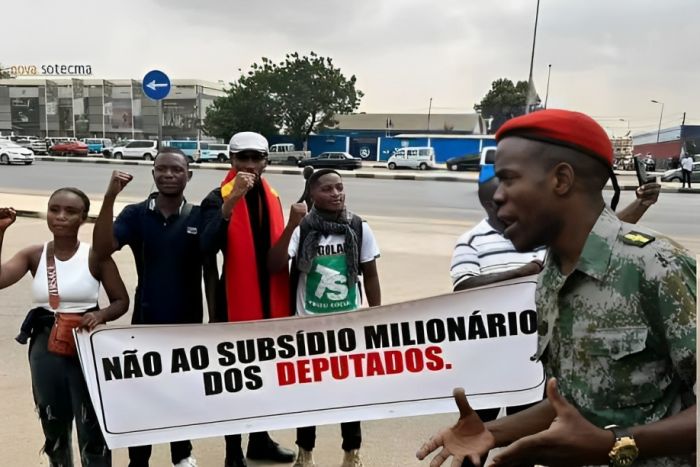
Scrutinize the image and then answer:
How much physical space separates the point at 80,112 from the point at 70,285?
2267 inches

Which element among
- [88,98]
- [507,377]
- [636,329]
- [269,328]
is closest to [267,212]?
[269,328]

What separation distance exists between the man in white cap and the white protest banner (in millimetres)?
283

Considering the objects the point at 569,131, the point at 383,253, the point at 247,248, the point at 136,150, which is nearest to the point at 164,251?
the point at 247,248

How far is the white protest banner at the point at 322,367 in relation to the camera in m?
2.88

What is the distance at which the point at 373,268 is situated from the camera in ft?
11.1

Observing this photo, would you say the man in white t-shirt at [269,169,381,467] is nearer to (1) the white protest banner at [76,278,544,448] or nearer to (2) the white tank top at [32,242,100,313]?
(1) the white protest banner at [76,278,544,448]

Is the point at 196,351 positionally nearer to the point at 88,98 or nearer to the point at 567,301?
the point at 567,301

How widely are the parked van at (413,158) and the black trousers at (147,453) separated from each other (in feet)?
98.1

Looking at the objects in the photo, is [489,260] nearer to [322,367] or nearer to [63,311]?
[322,367]

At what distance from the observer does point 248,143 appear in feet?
10.7

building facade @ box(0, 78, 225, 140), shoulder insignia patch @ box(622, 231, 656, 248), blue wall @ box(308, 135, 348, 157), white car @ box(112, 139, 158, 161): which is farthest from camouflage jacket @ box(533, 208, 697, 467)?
building facade @ box(0, 78, 225, 140)

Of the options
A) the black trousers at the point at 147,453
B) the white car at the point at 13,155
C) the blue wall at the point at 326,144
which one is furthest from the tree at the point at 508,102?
the white car at the point at 13,155

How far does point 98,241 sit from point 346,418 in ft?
4.82

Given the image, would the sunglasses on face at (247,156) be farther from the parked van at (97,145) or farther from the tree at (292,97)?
the parked van at (97,145)
